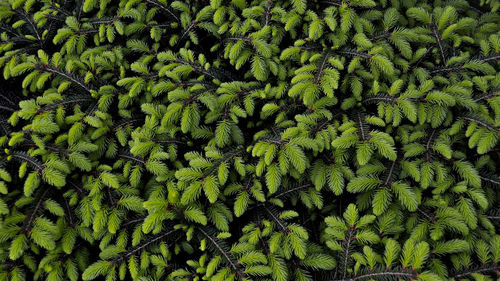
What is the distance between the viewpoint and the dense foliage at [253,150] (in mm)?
1906

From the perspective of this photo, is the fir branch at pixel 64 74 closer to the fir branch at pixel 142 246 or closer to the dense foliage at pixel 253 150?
the dense foliage at pixel 253 150

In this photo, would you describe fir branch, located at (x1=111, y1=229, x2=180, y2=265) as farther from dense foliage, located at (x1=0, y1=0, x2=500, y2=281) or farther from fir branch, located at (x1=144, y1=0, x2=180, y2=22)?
fir branch, located at (x1=144, y1=0, x2=180, y2=22)

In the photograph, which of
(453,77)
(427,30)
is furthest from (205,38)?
(453,77)

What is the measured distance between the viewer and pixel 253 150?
196cm

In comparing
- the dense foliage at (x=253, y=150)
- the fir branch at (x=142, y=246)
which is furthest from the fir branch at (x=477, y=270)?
the fir branch at (x=142, y=246)

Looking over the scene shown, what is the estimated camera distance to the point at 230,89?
7.10 ft

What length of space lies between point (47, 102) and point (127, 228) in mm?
944

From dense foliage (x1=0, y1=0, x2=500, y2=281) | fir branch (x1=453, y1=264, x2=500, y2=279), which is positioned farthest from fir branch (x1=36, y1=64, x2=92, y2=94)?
fir branch (x1=453, y1=264, x2=500, y2=279)

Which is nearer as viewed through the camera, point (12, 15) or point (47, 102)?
point (47, 102)

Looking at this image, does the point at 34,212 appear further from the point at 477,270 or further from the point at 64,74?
the point at 477,270

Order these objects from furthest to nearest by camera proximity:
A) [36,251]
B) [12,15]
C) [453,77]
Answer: [12,15]
[453,77]
[36,251]

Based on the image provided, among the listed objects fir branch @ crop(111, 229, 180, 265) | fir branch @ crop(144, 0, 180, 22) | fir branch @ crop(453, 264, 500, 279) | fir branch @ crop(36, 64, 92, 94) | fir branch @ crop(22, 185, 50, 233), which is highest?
fir branch @ crop(144, 0, 180, 22)

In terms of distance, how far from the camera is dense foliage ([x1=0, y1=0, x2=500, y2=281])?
6.25ft

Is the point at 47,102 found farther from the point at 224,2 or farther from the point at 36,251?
the point at 224,2
